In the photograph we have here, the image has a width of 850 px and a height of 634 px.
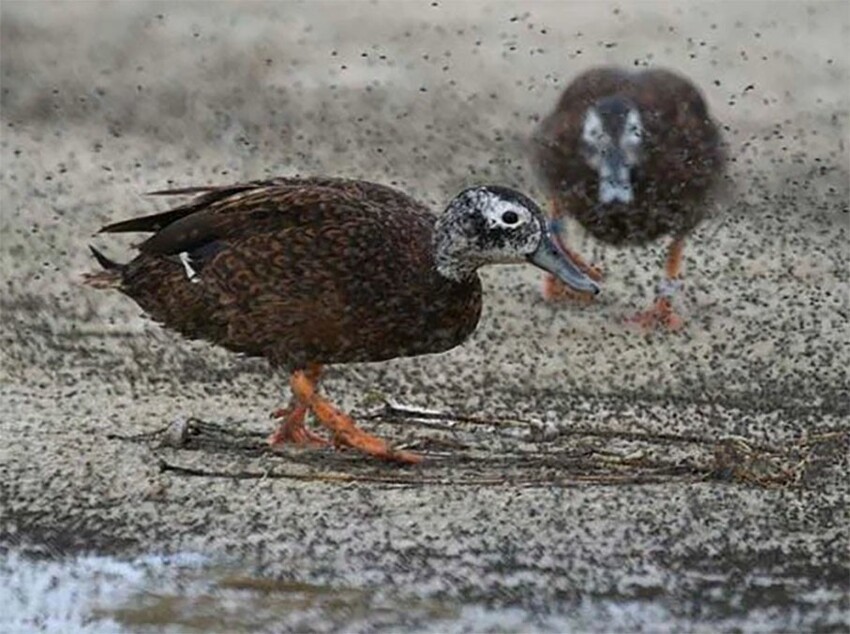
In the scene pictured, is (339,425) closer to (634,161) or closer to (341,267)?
(341,267)

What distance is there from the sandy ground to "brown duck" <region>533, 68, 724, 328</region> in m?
0.16

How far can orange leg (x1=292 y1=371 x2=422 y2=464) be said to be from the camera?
4078mm

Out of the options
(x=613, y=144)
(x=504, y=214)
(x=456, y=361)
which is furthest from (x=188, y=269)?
(x=613, y=144)

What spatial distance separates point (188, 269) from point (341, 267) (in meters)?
0.37

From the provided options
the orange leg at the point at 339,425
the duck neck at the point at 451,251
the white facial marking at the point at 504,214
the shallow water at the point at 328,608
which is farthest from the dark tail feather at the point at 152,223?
the shallow water at the point at 328,608

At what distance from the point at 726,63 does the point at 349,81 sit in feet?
4.75

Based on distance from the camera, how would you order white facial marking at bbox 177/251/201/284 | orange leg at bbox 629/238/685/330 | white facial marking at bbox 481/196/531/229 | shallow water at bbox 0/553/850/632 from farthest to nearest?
orange leg at bbox 629/238/685/330 → white facial marking at bbox 177/251/201/284 → white facial marking at bbox 481/196/531/229 → shallow water at bbox 0/553/850/632

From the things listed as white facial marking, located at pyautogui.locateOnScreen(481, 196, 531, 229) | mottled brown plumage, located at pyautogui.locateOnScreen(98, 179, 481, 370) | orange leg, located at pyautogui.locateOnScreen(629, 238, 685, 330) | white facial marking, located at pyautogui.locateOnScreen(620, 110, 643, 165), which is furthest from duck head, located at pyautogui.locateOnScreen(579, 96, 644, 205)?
white facial marking, located at pyautogui.locateOnScreen(481, 196, 531, 229)

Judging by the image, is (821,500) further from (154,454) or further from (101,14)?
(101,14)

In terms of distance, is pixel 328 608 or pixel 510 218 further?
pixel 510 218

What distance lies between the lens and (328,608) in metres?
3.62

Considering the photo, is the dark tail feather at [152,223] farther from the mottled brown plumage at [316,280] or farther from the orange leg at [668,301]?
the orange leg at [668,301]

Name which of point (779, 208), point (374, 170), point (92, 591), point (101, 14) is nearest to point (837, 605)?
point (92, 591)

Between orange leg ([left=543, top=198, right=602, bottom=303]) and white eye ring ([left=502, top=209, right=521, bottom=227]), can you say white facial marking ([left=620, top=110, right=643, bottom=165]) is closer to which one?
orange leg ([left=543, top=198, right=602, bottom=303])
